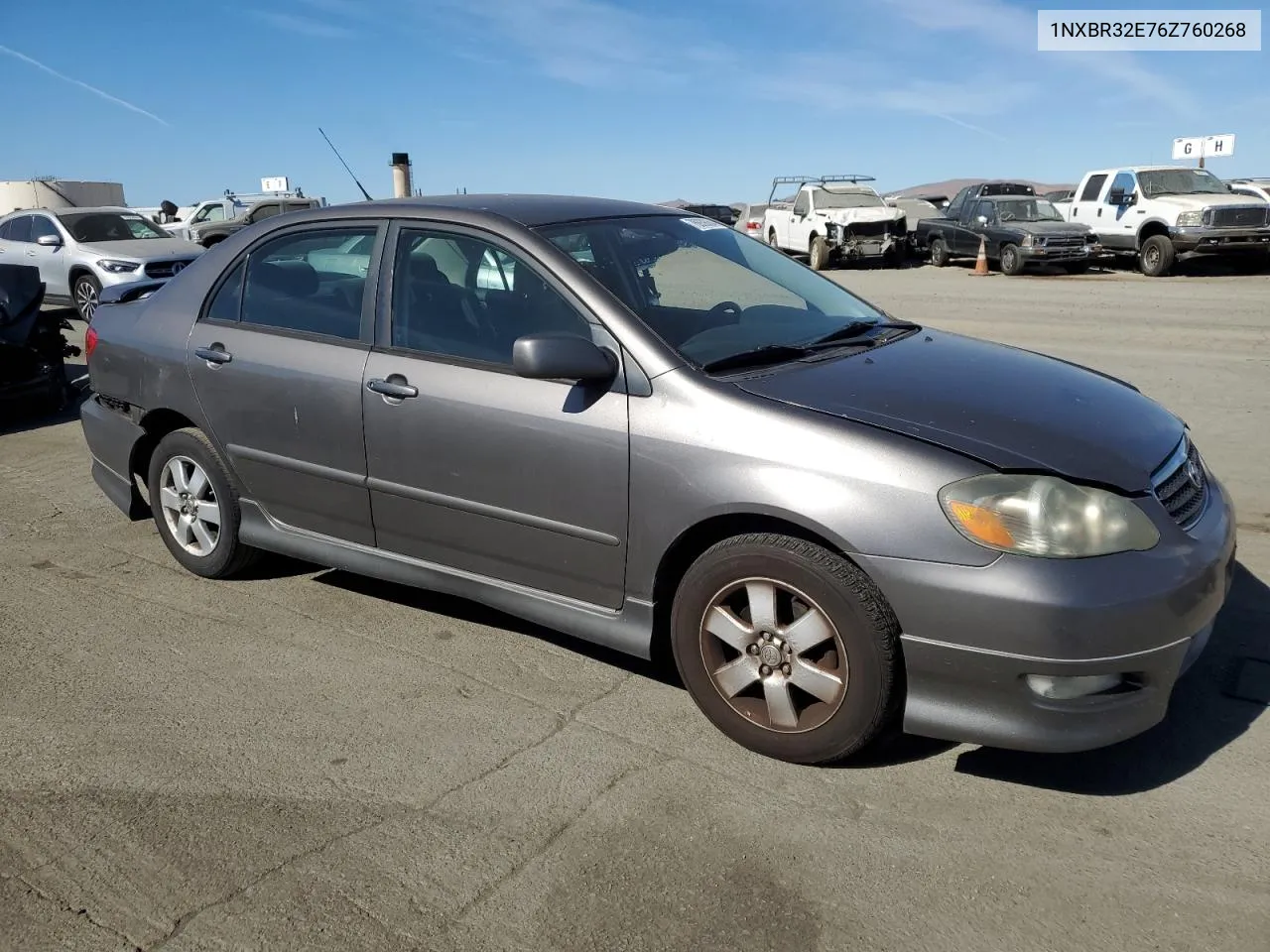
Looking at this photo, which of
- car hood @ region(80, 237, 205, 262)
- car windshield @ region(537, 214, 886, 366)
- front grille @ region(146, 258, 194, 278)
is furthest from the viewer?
car hood @ region(80, 237, 205, 262)

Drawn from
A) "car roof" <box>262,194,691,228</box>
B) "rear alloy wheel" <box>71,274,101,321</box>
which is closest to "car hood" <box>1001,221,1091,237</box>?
"rear alloy wheel" <box>71,274,101,321</box>

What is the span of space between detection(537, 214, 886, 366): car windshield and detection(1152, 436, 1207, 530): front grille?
127 centimetres

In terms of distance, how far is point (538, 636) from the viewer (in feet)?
14.8

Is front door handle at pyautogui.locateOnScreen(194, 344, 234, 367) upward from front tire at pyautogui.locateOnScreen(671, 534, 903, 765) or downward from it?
upward

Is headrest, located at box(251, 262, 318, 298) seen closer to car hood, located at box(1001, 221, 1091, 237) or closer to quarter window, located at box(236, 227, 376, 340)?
quarter window, located at box(236, 227, 376, 340)

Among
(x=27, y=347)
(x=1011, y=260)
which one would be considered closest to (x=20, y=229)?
(x=27, y=347)

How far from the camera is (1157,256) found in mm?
21062

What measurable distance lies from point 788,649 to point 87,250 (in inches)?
613

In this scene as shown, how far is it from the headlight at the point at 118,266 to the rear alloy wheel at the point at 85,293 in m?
0.23

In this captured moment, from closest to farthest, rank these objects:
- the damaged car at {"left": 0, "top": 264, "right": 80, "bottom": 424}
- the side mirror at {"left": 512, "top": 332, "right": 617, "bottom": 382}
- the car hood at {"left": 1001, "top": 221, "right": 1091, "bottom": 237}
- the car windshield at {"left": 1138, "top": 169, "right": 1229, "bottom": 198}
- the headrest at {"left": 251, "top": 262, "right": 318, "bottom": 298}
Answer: the side mirror at {"left": 512, "top": 332, "right": 617, "bottom": 382} → the headrest at {"left": 251, "top": 262, "right": 318, "bottom": 298} → the damaged car at {"left": 0, "top": 264, "right": 80, "bottom": 424} → the car windshield at {"left": 1138, "top": 169, "right": 1229, "bottom": 198} → the car hood at {"left": 1001, "top": 221, "right": 1091, "bottom": 237}

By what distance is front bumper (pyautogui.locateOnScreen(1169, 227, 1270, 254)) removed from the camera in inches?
789

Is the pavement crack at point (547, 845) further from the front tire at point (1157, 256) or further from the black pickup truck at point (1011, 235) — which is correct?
the black pickup truck at point (1011, 235)

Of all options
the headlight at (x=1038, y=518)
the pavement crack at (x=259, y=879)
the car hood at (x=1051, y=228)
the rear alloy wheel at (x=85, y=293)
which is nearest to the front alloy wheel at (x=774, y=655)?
the headlight at (x=1038, y=518)

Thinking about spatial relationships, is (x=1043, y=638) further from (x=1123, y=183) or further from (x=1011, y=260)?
(x=1123, y=183)
